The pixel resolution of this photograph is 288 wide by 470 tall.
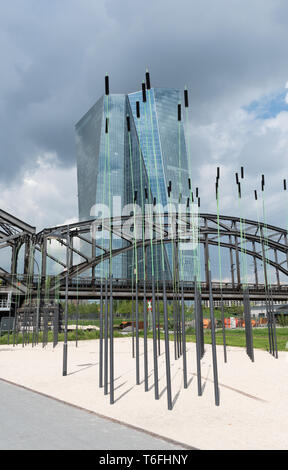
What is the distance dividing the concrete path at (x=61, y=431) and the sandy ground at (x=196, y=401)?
0.38 meters

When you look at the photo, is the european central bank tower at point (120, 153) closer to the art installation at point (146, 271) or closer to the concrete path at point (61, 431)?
the art installation at point (146, 271)

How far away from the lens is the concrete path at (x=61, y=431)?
16.2 feet

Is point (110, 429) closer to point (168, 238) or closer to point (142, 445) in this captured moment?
point (142, 445)

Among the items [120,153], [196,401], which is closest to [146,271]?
[196,401]

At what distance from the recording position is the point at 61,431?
18.5ft

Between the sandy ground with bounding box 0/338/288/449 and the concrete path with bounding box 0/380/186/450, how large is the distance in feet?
1.26

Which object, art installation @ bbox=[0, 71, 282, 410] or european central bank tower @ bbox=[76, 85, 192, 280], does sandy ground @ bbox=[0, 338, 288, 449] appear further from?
european central bank tower @ bbox=[76, 85, 192, 280]

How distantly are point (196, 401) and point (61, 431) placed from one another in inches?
134

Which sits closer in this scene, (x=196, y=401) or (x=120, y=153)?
(x=196, y=401)

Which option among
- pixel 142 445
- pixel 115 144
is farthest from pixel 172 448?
pixel 115 144

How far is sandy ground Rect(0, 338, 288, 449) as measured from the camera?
211 inches

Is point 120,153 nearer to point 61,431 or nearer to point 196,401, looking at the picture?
point 196,401

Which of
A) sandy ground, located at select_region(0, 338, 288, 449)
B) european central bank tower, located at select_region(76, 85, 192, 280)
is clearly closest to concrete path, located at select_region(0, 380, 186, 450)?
sandy ground, located at select_region(0, 338, 288, 449)
